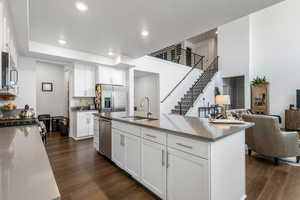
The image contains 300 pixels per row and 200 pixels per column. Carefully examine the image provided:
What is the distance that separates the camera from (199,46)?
35.0 feet

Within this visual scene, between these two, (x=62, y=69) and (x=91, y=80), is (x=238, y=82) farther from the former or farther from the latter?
(x=62, y=69)

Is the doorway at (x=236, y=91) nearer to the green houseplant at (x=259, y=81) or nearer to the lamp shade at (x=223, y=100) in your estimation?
the green houseplant at (x=259, y=81)

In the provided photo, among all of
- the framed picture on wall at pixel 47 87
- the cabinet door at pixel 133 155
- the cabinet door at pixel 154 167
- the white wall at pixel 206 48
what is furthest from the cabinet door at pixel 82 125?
the white wall at pixel 206 48

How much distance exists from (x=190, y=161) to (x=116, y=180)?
1491 millimetres

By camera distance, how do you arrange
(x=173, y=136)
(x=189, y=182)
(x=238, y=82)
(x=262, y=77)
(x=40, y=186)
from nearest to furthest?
(x=40, y=186) < (x=189, y=182) < (x=173, y=136) < (x=262, y=77) < (x=238, y=82)

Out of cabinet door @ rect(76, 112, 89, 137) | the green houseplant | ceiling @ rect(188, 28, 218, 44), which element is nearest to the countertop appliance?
cabinet door @ rect(76, 112, 89, 137)

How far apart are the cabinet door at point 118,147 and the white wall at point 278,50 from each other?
22.7ft

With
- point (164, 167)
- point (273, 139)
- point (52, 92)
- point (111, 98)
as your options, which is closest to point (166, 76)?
point (111, 98)

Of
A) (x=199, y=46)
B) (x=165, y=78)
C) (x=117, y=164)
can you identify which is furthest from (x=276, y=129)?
(x=199, y=46)

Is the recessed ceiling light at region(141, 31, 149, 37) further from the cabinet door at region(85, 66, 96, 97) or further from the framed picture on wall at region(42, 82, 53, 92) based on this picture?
the framed picture on wall at region(42, 82, 53, 92)

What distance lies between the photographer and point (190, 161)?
1.49m

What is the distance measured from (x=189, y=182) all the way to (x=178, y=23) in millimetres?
2807

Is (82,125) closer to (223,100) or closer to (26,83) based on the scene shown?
(26,83)

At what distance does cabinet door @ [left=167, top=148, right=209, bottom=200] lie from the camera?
4.55 ft
